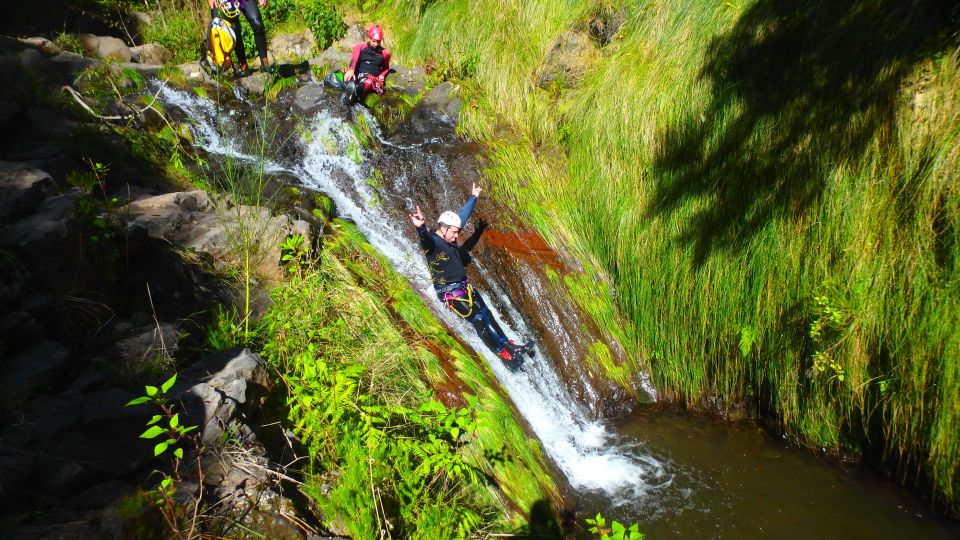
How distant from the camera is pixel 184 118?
5.89 metres

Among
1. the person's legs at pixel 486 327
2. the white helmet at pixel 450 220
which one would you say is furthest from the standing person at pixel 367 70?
the person's legs at pixel 486 327

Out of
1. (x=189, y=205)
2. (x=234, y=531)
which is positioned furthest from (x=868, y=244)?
(x=189, y=205)

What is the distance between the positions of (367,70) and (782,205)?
521cm

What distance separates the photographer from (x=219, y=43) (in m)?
6.74

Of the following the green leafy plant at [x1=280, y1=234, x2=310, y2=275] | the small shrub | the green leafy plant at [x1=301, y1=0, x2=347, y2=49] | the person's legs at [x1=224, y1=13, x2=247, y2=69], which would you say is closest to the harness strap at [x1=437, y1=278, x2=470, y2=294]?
the green leafy plant at [x1=280, y1=234, x2=310, y2=275]

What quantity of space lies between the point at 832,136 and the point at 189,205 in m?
5.12

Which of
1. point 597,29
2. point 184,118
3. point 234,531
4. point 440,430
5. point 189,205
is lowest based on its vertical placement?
point 234,531

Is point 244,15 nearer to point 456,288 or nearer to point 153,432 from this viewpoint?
point 456,288

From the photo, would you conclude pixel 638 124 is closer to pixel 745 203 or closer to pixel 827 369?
pixel 745 203

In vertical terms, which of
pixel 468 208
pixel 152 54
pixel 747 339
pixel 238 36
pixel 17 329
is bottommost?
pixel 17 329

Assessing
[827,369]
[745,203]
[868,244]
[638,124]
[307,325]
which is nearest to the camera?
[307,325]

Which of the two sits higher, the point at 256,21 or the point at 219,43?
the point at 256,21

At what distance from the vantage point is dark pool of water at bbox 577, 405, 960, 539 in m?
3.80

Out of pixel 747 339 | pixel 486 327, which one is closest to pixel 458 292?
pixel 486 327
